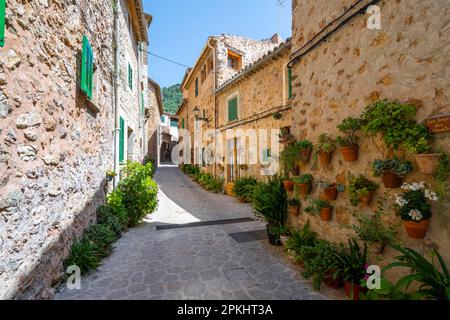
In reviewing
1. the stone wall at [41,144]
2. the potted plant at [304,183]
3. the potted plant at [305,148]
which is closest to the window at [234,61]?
the stone wall at [41,144]

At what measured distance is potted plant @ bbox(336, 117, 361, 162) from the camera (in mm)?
2775

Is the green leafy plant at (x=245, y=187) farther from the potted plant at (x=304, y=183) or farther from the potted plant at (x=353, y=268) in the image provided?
the potted plant at (x=353, y=268)

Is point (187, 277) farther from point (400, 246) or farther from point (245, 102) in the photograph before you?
point (245, 102)

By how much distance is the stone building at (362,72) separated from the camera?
2088 mm

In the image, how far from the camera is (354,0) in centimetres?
298

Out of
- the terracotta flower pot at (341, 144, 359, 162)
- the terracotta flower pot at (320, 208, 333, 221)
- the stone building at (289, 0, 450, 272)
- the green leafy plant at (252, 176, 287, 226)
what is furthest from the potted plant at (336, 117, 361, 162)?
the green leafy plant at (252, 176, 287, 226)

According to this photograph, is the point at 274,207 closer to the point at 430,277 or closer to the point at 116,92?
the point at 430,277

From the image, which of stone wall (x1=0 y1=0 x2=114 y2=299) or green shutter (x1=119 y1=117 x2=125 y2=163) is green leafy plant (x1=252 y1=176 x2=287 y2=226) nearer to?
stone wall (x1=0 y1=0 x2=114 y2=299)

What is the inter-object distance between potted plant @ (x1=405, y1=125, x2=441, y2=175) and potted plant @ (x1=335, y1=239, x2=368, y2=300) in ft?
4.06

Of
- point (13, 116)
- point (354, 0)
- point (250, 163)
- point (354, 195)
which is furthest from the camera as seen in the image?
point (250, 163)

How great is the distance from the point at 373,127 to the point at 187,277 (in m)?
3.26

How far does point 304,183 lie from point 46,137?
389 cm

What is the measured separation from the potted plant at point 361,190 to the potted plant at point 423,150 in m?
0.60
